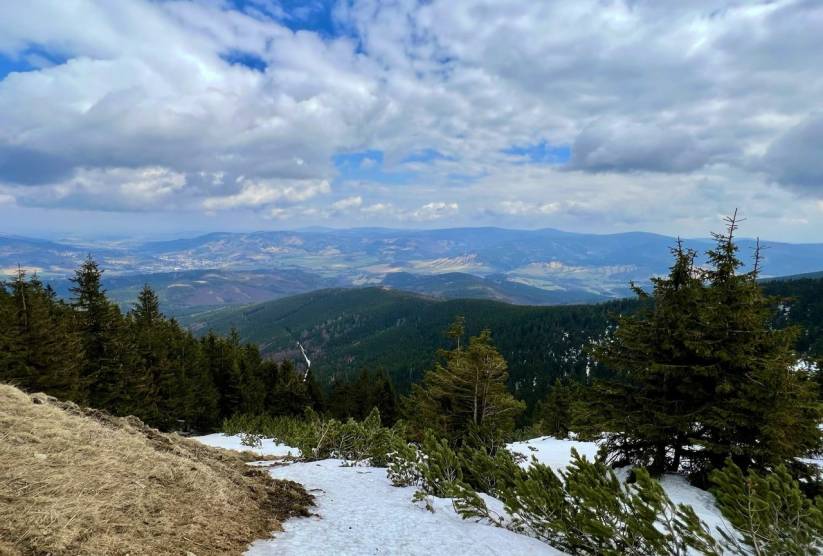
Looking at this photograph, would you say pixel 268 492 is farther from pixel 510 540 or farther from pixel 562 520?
pixel 562 520

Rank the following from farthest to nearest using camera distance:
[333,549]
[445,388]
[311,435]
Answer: [445,388], [311,435], [333,549]

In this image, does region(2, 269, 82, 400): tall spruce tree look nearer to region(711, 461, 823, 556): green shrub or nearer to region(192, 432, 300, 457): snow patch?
region(192, 432, 300, 457): snow patch

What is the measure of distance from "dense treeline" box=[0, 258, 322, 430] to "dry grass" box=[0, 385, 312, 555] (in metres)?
15.7

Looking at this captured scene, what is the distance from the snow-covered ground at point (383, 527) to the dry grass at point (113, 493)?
0.57m

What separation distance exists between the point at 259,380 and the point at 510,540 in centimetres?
4845

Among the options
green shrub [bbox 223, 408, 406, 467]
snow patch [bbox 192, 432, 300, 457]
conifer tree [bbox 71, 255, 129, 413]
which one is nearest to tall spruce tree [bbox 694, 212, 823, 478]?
green shrub [bbox 223, 408, 406, 467]

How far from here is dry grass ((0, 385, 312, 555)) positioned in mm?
6047

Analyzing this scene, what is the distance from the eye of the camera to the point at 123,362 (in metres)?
32.5

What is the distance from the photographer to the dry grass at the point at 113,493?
6047mm

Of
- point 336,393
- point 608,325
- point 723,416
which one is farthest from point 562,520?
point 608,325

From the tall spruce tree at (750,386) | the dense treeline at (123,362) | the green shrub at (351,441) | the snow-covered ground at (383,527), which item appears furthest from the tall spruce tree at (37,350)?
the tall spruce tree at (750,386)

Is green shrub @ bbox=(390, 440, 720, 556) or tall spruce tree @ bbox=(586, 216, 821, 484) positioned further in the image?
tall spruce tree @ bbox=(586, 216, 821, 484)

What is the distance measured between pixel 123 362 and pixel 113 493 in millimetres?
30311

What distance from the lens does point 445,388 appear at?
27000 millimetres
